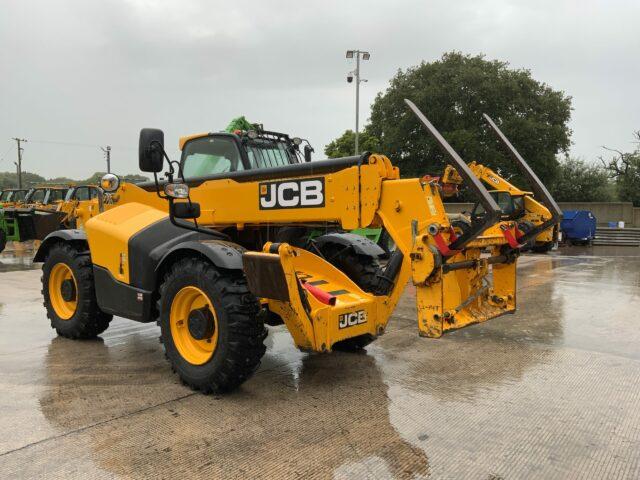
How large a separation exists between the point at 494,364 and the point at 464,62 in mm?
35811

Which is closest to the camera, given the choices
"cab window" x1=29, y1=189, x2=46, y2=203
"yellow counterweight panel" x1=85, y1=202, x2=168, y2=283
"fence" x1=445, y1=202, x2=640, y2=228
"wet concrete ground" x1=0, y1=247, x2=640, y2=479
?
"wet concrete ground" x1=0, y1=247, x2=640, y2=479

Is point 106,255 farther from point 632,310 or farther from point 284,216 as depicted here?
point 632,310

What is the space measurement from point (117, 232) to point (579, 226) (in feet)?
69.0

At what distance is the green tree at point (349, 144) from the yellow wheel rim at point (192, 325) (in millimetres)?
35158

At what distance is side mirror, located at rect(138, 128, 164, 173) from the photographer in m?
4.26

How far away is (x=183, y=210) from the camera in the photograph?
4.53 m

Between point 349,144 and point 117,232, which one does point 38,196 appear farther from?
point 349,144

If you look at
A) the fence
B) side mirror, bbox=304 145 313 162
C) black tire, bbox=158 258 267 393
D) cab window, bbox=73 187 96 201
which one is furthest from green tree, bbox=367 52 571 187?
black tire, bbox=158 258 267 393

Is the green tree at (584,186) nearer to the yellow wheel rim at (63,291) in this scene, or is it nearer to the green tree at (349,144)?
the green tree at (349,144)

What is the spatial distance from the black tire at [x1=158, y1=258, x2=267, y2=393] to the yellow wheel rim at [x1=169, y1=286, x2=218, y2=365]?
9cm

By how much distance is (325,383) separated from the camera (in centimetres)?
451

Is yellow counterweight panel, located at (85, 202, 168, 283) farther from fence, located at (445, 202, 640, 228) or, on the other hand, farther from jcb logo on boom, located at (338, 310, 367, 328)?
fence, located at (445, 202, 640, 228)

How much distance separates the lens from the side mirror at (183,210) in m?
4.52

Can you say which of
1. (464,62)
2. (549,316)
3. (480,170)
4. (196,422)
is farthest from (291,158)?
(464,62)
